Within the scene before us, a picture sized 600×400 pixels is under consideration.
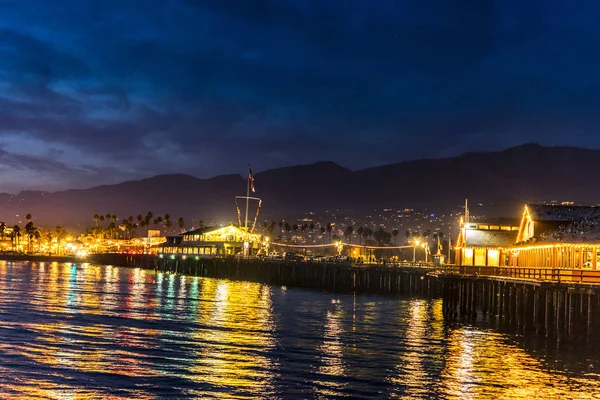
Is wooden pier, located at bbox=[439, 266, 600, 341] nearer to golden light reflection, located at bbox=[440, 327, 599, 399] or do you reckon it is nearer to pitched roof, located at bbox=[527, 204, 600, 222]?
golden light reflection, located at bbox=[440, 327, 599, 399]

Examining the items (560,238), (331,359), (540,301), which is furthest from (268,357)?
(560,238)

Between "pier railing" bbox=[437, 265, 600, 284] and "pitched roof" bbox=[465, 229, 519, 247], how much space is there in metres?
8.91

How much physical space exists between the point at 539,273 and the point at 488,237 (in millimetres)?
42451

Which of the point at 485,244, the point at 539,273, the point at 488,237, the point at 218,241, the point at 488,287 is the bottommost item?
the point at 488,287

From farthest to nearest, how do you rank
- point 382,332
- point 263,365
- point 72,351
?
point 382,332
point 72,351
point 263,365

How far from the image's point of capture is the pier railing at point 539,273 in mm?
44531

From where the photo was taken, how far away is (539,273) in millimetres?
48438

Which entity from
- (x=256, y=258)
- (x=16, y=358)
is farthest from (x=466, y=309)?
(x=256, y=258)

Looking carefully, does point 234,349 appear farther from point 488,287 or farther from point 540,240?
point 540,240

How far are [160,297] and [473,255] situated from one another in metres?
38.9

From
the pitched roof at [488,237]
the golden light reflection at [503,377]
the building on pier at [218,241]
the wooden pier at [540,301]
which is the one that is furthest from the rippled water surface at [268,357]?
the building on pier at [218,241]

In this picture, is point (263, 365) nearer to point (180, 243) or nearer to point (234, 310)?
point (234, 310)

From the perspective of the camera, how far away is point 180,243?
638 ft

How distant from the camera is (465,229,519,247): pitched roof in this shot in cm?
8900
